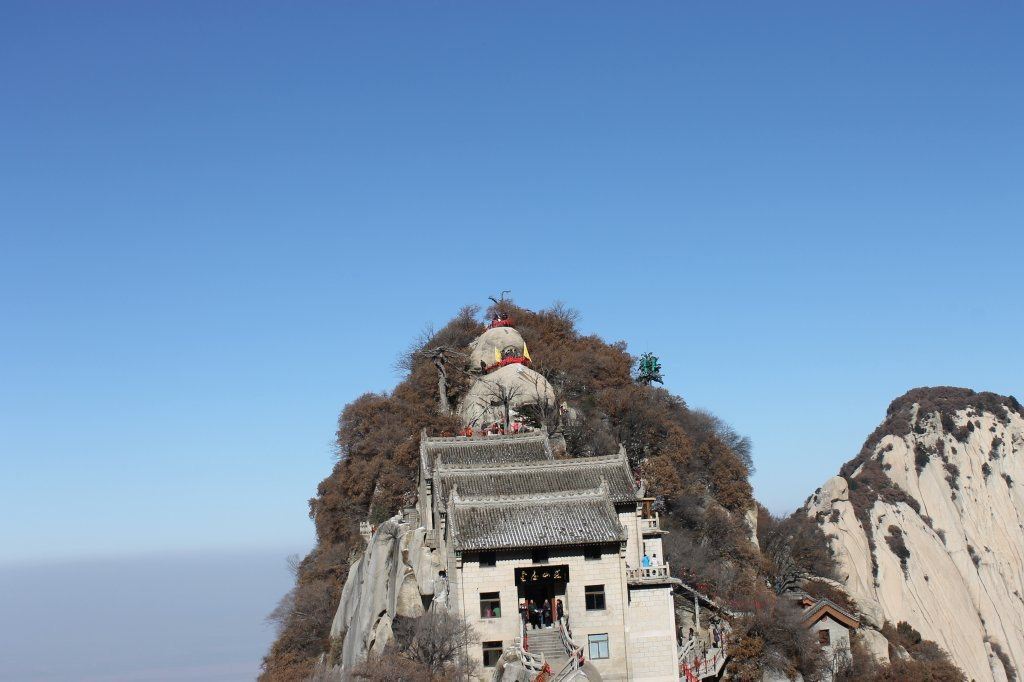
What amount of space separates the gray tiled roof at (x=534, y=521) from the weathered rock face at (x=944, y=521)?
178 ft

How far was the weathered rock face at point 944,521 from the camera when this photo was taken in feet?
343

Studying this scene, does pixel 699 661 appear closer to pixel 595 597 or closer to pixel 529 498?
pixel 595 597

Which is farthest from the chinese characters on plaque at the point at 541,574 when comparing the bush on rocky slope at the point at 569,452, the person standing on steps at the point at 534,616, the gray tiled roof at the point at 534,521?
the bush on rocky slope at the point at 569,452

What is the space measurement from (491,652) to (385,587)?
8.75m

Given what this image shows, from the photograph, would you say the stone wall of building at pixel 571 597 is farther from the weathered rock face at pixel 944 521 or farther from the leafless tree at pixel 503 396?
the weathered rock face at pixel 944 521

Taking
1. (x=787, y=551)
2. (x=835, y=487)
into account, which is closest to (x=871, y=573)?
(x=835, y=487)

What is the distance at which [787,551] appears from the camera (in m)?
69.6

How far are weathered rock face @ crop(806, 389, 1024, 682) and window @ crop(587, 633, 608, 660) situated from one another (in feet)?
176

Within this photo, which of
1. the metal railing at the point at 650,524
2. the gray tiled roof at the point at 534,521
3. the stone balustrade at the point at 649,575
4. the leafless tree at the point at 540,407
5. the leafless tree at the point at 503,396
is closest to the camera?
the gray tiled roof at the point at 534,521

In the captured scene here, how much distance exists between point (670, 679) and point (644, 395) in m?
27.0

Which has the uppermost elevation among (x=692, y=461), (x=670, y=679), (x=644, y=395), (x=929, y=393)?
(x=929, y=393)

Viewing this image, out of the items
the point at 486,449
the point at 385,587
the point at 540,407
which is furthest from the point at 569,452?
the point at 385,587

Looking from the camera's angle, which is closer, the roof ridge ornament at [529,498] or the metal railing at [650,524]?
the roof ridge ornament at [529,498]

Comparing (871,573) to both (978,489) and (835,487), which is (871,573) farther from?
(978,489)
